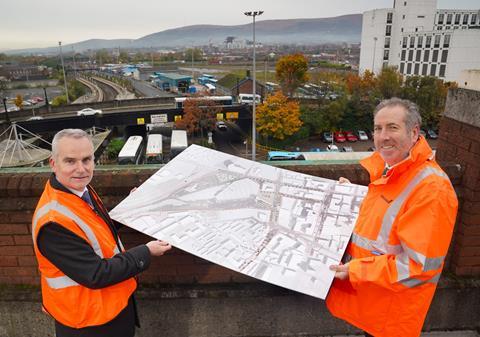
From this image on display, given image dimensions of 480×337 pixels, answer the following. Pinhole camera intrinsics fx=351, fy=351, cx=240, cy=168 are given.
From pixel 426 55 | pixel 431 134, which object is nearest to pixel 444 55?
pixel 426 55

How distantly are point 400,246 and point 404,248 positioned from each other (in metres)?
0.10

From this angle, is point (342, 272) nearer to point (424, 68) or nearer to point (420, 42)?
point (424, 68)

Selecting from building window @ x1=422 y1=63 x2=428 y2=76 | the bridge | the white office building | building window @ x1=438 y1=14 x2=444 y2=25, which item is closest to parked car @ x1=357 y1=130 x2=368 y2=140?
the bridge

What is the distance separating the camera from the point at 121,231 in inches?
132

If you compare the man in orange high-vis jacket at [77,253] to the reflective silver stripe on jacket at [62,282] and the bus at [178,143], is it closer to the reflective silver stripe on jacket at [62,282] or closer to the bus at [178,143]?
the reflective silver stripe on jacket at [62,282]

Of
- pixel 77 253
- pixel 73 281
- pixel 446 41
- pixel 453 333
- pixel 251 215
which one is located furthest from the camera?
pixel 446 41

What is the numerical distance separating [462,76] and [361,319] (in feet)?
8.92

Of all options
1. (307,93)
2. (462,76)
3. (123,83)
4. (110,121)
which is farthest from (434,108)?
Answer: (123,83)

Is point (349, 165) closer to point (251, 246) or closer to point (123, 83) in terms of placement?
point (251, 246)

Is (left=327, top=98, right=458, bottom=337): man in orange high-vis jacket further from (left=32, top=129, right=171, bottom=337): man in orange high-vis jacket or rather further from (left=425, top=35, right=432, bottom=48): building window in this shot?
(left=425, top=35, right=432, bottom=48): building window

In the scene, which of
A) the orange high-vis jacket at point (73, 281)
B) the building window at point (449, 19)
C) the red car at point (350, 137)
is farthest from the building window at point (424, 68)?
the orange high-vis jacket at point (73, 281)

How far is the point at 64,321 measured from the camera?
7.05 feet

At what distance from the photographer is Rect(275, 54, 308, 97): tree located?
147ft

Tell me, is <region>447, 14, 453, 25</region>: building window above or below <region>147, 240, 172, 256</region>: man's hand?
above
